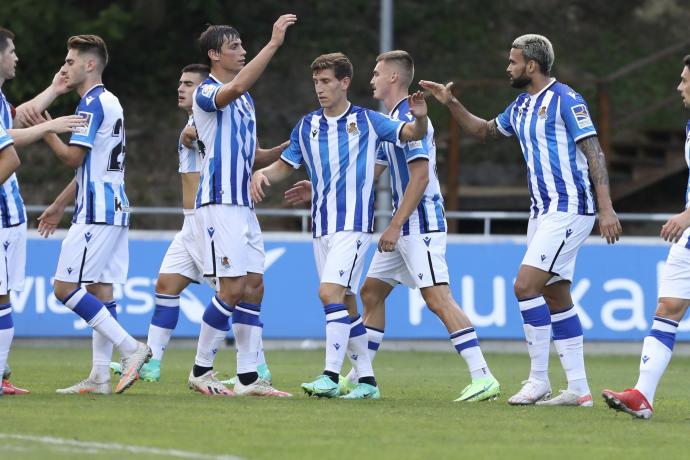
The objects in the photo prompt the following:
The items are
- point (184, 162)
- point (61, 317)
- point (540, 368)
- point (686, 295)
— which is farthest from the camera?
point (61, 317)

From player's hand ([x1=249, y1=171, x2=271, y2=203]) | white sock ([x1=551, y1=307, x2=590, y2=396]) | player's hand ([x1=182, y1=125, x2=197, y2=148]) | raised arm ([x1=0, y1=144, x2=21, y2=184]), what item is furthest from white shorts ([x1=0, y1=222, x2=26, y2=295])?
white sock ([x1=551, y1=307, x2=590, y2=396])

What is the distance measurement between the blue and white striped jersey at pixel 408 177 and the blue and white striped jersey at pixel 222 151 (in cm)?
108

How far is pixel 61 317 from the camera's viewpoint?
57.8ft

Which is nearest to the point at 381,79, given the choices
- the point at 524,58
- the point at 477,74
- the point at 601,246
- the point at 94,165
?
the point at 524,58

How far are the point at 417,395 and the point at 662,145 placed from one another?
15.8 meters

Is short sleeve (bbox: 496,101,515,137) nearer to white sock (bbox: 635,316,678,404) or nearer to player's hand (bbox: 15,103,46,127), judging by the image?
white sock (bbox: 635,316,678,404)

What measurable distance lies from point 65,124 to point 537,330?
3581mm

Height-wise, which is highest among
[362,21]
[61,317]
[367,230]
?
[362,21]

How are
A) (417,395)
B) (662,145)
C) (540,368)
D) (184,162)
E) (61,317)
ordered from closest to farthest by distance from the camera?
(540,368), (417,395), (184,162), (61,317), (662,145)

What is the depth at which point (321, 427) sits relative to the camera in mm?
8719

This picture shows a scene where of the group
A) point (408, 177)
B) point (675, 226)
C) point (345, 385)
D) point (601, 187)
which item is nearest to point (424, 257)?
point (408, 177)

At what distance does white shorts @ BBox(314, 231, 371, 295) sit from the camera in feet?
34.4

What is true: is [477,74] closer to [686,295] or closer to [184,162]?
[184,162]

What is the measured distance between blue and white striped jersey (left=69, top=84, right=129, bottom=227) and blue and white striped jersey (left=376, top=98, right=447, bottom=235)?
1.98 m
